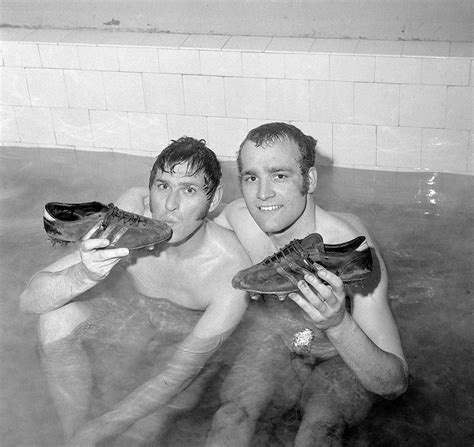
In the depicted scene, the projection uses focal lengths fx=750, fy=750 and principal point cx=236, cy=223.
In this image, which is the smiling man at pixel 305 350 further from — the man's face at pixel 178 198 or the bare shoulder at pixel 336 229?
the man's face at pixel 178 198

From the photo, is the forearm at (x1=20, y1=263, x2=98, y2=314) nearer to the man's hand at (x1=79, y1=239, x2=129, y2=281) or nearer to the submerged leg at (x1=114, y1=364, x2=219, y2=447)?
the man's hand at (x1=79, y1=239, x2=129, y2=281)

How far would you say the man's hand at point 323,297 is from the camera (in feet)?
6.82

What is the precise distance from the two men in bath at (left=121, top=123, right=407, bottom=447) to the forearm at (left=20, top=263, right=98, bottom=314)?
0.60 meters

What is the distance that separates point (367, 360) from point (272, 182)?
2.15ft

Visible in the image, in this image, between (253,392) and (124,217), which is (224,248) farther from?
(253,392)

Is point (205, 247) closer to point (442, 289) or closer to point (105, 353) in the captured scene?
point (105, 353)

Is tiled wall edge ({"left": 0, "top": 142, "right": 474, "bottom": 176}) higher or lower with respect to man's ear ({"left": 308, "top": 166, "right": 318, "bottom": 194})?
lower

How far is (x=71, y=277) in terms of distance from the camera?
2516 mm

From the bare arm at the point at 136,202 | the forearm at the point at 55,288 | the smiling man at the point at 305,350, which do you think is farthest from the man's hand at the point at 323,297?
the bare arm at the point at 136,202

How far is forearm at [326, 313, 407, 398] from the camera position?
2.24 m

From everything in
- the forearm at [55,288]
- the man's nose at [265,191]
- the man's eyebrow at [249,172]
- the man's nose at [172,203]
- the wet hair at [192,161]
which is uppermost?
the wet hair at [192,161]

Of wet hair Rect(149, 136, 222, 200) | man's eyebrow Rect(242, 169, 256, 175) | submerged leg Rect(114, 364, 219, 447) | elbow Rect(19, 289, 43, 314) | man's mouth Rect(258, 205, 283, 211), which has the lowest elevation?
submerged leg Rect(114, 364, 219, 447)

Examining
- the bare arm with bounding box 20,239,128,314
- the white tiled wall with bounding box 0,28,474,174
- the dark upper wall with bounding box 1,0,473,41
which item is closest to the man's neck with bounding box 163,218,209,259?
the bare arm with bounding box 20,239,128,314

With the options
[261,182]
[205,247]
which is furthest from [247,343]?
[261,182]
